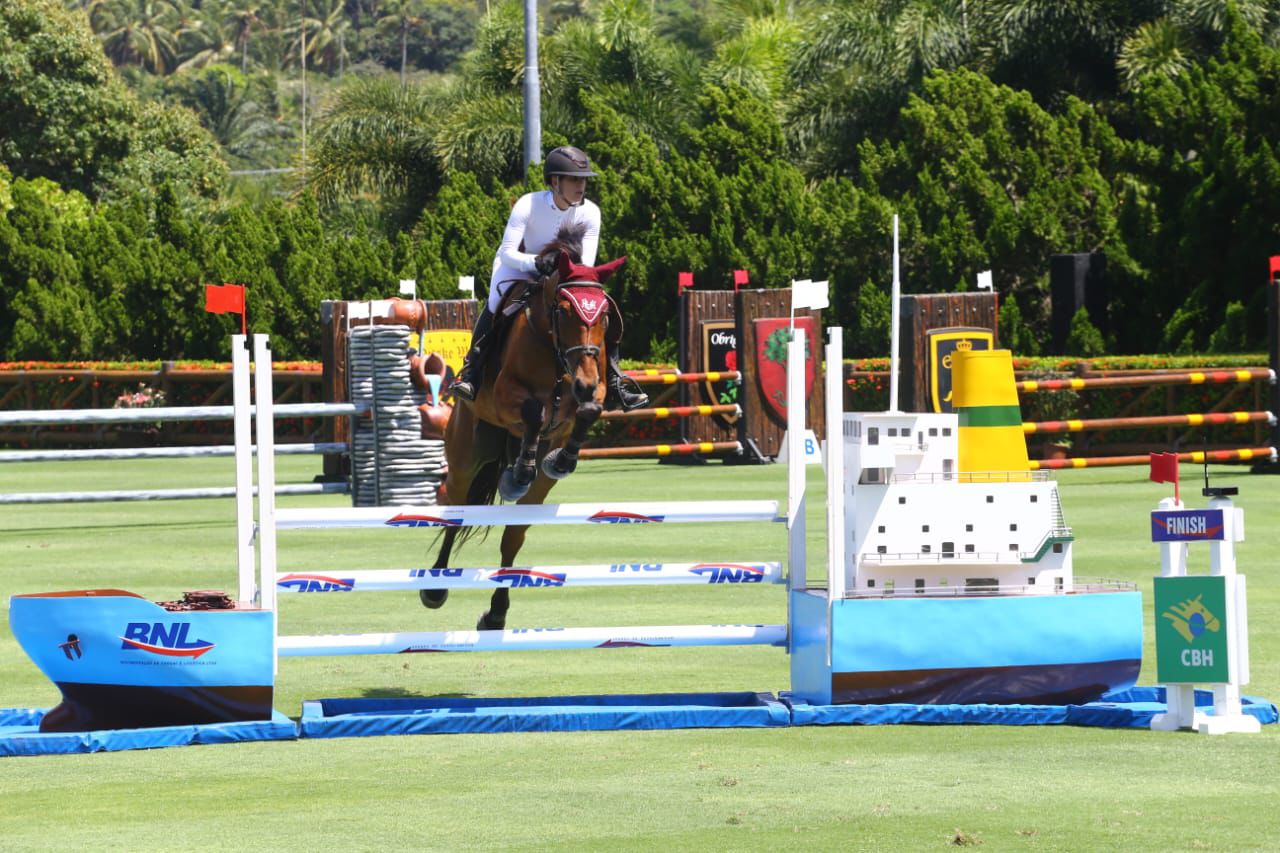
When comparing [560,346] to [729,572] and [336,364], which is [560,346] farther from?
[336,364]

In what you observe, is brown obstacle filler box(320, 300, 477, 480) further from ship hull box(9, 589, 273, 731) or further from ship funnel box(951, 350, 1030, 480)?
ship hull box(9, 589, 273, 731)

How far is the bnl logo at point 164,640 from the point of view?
664 centimetres

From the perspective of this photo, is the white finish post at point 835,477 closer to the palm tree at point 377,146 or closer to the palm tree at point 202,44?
the palm tree at point 377,146

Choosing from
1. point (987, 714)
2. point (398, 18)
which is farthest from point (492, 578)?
point (398, 18)

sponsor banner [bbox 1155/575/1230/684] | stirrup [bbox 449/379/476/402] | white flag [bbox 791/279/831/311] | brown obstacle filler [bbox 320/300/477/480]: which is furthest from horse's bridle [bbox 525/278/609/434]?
brown obstacle filler [bbox 320/300/477/480]

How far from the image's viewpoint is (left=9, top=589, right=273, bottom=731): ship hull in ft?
21.7

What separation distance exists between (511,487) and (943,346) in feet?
37.1

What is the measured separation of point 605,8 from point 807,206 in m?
12.0

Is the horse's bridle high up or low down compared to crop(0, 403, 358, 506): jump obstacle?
up

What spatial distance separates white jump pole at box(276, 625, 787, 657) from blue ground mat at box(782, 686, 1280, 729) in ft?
1.23

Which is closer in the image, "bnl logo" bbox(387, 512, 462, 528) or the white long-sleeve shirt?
"bnl logo" bbox(387, 512, 462, 528)

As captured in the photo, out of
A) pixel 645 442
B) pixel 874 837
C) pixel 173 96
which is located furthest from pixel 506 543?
pixel 173 96

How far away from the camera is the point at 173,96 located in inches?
3720

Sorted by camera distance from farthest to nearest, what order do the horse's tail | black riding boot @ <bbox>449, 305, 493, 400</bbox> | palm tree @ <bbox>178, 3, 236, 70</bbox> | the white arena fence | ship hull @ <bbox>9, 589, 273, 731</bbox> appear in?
palm tree @ <bbox>178, 3, 236, 70</bbox> < the white arena fence < the horse's tail < black riding boot @ <bbox>449, 305, 493, 400</bbox> < ship hull @ <bbox>9, 589, 273, 731</bbox>
